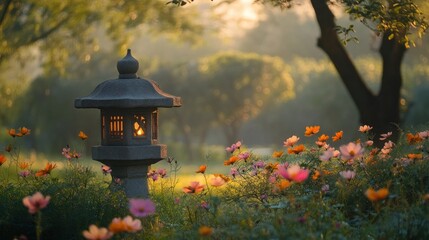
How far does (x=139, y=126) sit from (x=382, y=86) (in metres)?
5.60

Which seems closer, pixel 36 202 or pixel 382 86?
pixel 36 202

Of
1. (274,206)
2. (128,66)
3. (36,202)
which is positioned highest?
(128,66)

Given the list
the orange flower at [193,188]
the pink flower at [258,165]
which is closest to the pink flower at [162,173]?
the pink flower at [258,165]

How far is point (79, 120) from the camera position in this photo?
3409 cm

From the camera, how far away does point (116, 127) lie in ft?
25.3

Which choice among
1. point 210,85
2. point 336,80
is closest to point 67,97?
point 210,85

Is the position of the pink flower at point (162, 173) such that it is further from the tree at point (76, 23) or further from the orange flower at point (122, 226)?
the tree at point (76, 23)

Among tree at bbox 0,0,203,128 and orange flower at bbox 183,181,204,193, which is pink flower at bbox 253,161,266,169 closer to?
orange flower at bbox 183,181,204,193

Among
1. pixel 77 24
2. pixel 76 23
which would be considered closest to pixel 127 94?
pixel 76 23

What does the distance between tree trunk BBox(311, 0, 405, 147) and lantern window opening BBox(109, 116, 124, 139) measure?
4.94 metres

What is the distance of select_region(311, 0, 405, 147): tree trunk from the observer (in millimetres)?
11867

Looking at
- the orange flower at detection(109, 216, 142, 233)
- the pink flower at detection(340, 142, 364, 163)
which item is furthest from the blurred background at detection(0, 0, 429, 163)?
the orange flower at detection(109, 216, 142, 233)

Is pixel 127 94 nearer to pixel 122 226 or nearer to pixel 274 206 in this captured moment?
pixel 274 206

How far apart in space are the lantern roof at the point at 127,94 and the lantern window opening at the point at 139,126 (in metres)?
0.28
